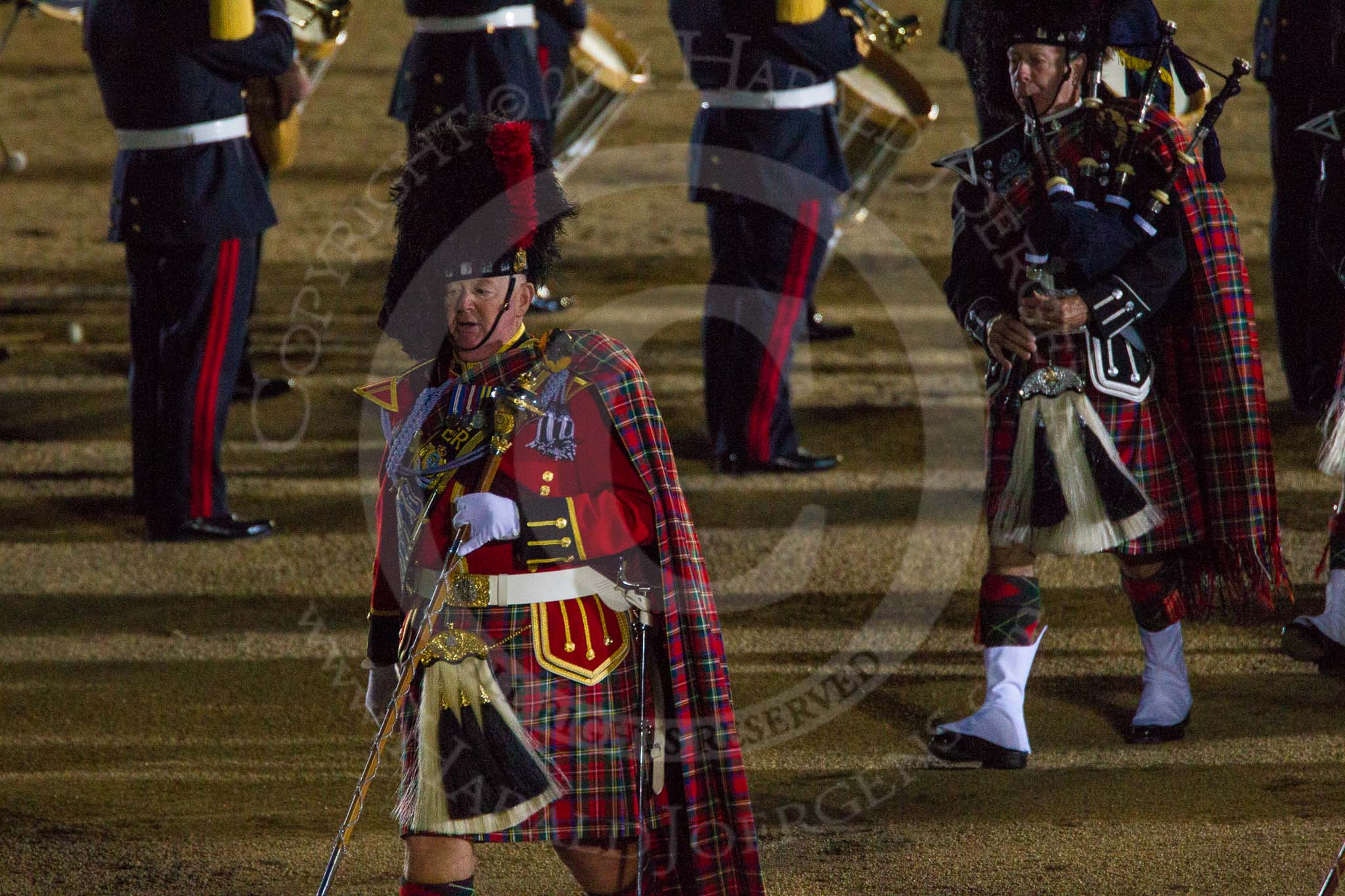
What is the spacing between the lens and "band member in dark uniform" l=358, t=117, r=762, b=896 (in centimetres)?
270

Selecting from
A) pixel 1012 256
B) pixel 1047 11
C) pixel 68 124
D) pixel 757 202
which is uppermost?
pixel 1047 11

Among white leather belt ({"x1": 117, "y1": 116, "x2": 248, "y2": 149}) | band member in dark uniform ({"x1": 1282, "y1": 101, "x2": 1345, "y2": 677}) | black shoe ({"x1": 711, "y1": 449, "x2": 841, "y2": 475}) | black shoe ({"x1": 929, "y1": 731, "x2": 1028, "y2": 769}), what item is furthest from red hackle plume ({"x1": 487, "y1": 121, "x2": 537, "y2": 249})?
black shoe ({"x1": 711, "y1": 449, "x2": 841, "y2": 475})

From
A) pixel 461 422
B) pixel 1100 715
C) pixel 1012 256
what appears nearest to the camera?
pixel 461 422

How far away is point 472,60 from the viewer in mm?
6410

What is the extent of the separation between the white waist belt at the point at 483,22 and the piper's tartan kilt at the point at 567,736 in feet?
13.4

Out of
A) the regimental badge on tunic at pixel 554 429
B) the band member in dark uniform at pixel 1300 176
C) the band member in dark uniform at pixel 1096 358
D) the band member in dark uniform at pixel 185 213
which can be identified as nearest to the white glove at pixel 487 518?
the regimental badge on tunic at pixel 554 429

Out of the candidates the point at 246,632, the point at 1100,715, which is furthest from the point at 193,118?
the point at 1100,715

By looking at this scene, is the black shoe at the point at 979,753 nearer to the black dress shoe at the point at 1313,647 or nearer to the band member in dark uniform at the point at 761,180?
the black dress shoe at the point at 1313,647

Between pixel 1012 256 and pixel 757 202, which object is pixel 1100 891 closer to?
pixel 1012 256

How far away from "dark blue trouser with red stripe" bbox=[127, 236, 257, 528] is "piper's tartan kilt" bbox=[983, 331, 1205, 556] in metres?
2.50

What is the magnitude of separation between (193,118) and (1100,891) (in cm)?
333

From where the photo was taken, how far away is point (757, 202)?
567 cm

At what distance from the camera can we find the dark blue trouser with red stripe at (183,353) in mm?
5270

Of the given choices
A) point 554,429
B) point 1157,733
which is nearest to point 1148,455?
point 1157,733
